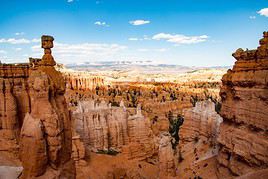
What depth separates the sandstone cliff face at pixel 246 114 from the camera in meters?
10.7

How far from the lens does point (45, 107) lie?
8555 millimetres

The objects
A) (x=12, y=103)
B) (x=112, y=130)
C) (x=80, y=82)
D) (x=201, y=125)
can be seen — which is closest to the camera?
(x=12, y=103)

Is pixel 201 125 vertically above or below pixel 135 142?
above

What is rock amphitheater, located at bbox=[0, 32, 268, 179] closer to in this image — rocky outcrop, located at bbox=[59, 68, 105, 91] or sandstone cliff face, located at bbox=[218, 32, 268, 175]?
sandstone cliff face, located at bbox=[218, 32, 268, 175]

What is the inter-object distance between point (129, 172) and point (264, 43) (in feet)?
36.9

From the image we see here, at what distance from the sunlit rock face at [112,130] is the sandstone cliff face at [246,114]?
989cm

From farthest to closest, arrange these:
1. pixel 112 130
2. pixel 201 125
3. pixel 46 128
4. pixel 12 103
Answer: pixel 112 130, pixel 201 125, pixel 12 103, pixel 46 128

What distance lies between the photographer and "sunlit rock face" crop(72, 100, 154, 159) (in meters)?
22.4

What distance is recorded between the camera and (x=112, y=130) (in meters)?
24.0

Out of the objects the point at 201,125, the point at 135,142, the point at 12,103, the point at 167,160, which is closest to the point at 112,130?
the point at 135,142

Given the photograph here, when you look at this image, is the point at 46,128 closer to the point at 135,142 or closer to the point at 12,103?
the point at 12,103

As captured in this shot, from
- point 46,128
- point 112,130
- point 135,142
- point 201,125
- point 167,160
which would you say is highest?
point 46,128

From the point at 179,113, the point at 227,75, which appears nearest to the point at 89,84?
the point at 179,113

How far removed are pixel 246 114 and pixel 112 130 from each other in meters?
14.1
